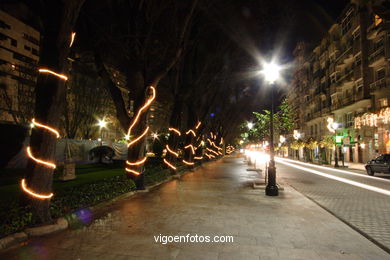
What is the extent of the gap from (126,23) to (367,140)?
105 feet

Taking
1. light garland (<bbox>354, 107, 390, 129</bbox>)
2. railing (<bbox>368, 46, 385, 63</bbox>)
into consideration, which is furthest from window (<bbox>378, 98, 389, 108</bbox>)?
light garland (<bbox>354, 107, 390, 129</bbox>)

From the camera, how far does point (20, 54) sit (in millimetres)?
57344

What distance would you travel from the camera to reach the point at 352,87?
3672 centimetres

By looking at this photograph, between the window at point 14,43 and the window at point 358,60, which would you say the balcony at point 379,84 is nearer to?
the window at point 358,60

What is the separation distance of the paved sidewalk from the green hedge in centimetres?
50

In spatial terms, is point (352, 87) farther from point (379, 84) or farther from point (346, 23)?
Result: point (346, 23)

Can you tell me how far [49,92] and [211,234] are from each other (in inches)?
192

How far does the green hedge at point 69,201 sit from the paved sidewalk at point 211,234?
0.50m

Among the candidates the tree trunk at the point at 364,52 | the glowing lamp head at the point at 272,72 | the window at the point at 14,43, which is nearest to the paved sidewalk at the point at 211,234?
the glowing lamp head at the point at 272,72

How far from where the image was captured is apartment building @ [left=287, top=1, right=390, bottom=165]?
28031 millimetres

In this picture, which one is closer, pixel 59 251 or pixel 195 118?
pixel 59 251

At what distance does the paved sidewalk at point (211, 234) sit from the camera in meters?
4.77

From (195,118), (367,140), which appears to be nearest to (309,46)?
(367,140)

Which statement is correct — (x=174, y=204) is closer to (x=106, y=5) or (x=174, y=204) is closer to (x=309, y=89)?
(x=106, y=5)
